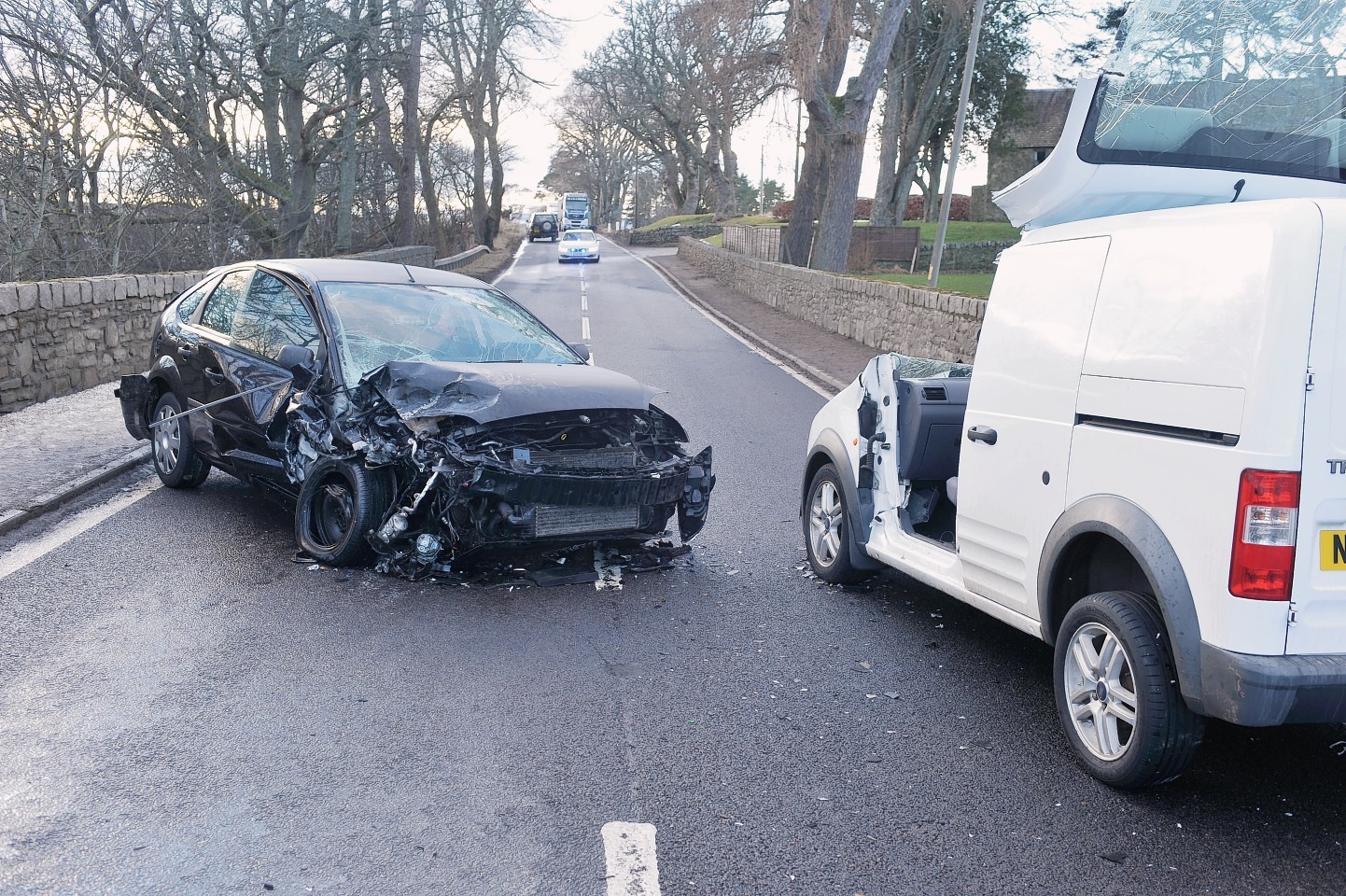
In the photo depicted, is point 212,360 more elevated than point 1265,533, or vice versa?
point 1265,533

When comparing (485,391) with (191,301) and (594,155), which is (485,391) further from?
(594,155)

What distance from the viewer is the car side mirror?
6547mm

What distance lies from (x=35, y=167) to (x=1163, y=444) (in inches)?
645

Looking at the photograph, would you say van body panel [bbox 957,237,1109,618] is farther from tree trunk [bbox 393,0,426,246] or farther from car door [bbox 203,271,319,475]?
tree trunk [bbox 393,0,426,246]

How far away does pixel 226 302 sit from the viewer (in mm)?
8117

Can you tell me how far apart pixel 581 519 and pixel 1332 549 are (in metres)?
3.74

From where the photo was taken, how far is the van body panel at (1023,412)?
14.2ft

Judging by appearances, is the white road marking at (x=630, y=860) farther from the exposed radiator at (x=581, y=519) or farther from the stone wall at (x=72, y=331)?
the stone wall at (x=72, y=331)

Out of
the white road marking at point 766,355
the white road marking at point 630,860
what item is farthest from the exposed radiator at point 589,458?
the white road marking at point 766,355

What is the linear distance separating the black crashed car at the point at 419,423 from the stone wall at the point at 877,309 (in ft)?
19.6

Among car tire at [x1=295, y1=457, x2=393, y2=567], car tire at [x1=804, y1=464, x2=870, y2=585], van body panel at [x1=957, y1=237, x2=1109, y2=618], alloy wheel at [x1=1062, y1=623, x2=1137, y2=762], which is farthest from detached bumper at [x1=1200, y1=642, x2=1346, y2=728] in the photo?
car tire at [x1=295, y1=457, x2=393, y2=567]

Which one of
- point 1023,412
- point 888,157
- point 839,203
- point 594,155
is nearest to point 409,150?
point 839,203

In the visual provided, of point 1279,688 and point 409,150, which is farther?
point 409,150

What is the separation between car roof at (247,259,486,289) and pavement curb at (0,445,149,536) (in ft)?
6.95
